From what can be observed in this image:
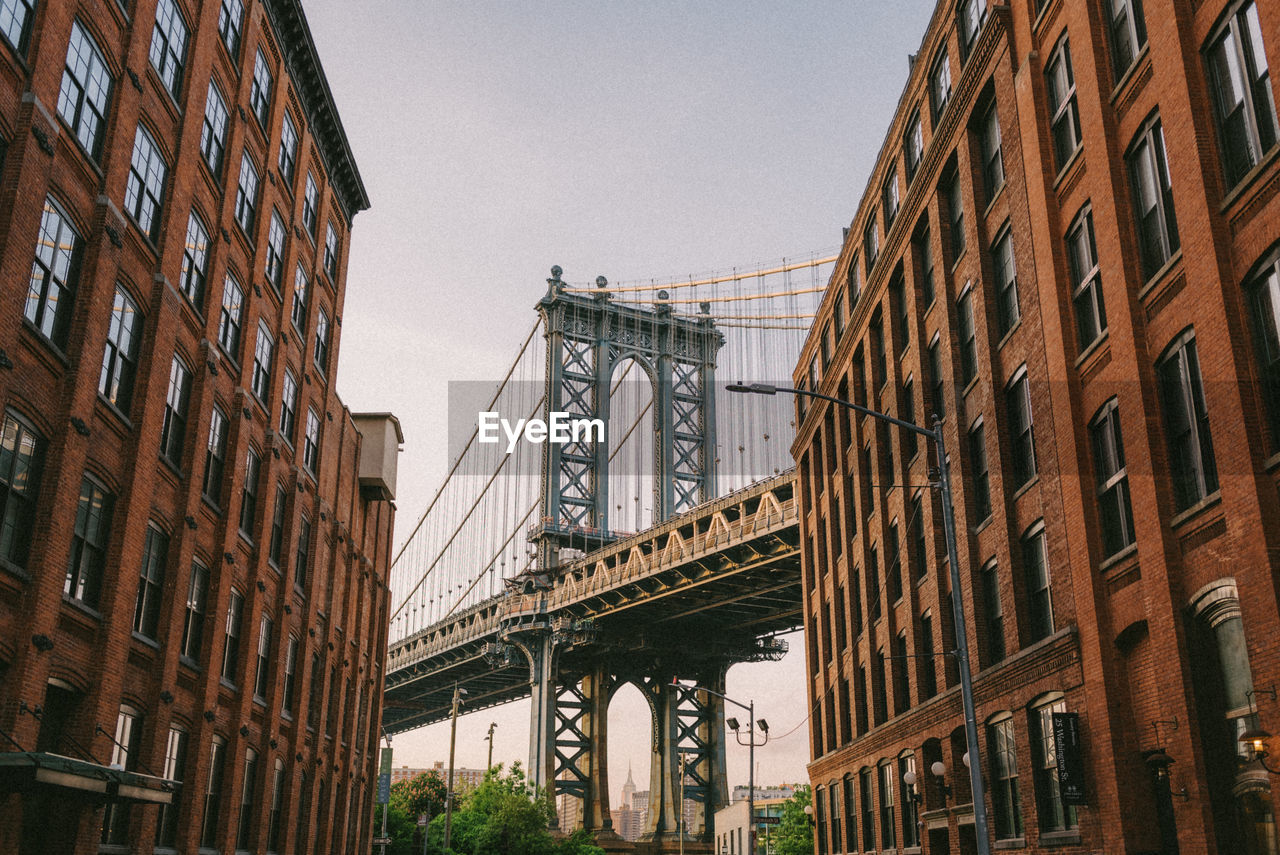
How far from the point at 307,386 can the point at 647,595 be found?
4321 centimetres

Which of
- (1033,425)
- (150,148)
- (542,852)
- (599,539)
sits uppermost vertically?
(599,539)

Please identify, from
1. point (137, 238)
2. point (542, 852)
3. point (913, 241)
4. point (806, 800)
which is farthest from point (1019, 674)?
point (806, 800)

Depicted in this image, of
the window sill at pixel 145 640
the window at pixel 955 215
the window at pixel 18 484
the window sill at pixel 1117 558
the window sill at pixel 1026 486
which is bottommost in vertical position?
the window sill at pixel 145 640

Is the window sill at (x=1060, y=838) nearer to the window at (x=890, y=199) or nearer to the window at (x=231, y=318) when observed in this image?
the window at (x=890, y=199)

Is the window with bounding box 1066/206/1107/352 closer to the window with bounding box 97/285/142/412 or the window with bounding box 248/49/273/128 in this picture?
the window with bounding box 97/285/142/412

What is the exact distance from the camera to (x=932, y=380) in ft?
103

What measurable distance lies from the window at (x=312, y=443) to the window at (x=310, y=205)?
18.9 ft

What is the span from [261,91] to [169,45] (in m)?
7.28

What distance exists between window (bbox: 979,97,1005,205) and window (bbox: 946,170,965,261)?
4.90 ft

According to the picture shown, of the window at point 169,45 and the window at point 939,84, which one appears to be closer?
the window at point 169,45

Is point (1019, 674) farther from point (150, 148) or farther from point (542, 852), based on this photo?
point (542, 852)

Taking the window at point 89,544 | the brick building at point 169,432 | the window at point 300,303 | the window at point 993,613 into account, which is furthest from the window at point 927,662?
the window at point 300,303

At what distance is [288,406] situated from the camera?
114 ft

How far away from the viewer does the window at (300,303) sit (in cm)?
3609
